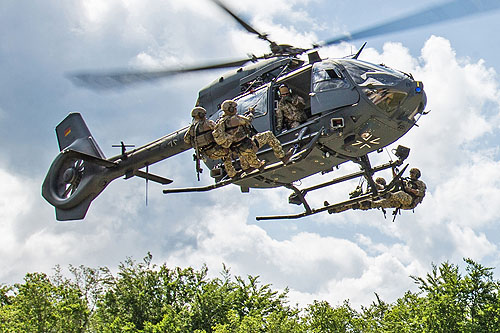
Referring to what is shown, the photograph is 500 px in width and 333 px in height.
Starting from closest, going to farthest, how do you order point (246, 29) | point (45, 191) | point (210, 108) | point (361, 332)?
point (246, 29)
point (210, 108)
point (45, 191)
point (361, 332)

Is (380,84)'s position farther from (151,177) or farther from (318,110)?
(151,177)

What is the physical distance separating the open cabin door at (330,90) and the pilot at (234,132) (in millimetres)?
1678

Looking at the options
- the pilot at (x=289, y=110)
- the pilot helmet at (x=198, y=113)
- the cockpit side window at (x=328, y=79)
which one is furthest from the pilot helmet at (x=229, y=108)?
the cockpit side window at (x=328, y=79)

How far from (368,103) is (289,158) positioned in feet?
7.08

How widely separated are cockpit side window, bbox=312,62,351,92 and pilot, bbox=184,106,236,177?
8.49 feet

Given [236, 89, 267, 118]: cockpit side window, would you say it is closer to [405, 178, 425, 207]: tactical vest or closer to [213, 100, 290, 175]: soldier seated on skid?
[213, 100, 290, 175]: soldier seated on skid

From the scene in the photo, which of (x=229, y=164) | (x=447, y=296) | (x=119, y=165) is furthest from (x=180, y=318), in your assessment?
(x=229, y=164)

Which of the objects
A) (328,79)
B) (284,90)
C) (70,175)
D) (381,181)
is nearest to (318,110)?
(328,79)

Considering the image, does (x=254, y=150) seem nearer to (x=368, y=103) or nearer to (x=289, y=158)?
(x=289, y=158)

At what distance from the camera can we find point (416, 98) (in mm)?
15555

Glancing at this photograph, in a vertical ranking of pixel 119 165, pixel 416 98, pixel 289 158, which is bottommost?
pixel 289 158

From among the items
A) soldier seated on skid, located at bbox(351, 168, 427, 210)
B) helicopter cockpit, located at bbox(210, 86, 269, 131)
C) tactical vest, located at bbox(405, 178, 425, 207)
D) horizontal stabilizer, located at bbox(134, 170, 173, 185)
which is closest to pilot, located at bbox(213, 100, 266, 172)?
helicopter cockpit, located at bbox(210, 86, 269, 131)

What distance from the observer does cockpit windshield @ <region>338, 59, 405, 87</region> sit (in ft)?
50.3

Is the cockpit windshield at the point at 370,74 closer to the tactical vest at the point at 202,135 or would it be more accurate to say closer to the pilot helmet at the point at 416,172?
the tactical vest at the point at 202,135
